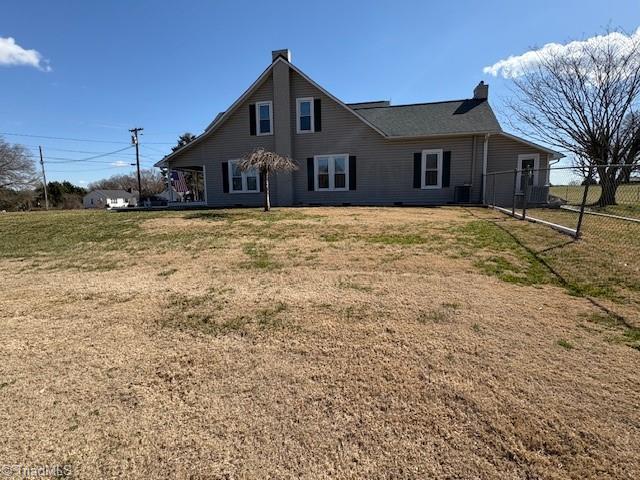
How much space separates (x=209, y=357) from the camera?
9.73ft

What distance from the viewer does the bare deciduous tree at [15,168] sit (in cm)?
4678

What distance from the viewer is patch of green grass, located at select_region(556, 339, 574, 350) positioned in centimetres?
301

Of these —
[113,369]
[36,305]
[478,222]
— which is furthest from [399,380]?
[478,222]

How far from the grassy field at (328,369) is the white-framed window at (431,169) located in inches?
425

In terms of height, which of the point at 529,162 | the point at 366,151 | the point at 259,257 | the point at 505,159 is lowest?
the point at 259,257

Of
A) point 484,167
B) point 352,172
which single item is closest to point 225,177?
point 352,172

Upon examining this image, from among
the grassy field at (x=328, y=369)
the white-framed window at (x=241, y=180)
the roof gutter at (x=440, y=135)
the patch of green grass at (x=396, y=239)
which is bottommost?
the grassy field at (x=328, y=369)

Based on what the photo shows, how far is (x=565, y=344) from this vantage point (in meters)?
3.05

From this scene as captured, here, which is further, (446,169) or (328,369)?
(446,169)

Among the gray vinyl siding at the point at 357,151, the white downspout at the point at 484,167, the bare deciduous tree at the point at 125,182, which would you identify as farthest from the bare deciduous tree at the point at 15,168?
the white downspout at the point at 484,167

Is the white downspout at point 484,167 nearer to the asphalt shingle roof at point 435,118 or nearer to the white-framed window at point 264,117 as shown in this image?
the asphalt shingle roof at point 435,118

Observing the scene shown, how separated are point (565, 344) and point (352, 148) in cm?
1463

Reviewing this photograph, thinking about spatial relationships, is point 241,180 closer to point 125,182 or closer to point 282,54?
point 282,54

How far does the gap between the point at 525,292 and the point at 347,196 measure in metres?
13.1
